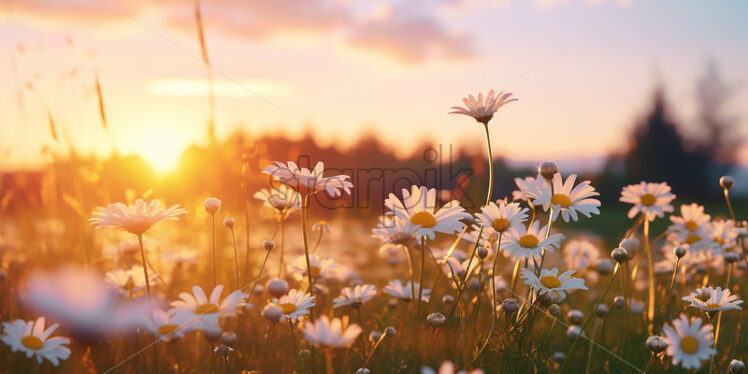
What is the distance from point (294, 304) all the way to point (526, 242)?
3.16ft

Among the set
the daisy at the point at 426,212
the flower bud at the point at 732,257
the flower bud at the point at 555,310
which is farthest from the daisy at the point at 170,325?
the flower bud at the point at 732,257

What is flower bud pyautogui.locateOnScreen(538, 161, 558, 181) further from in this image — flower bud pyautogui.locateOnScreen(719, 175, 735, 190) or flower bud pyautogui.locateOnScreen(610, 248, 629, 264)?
flower bud pyautogui.locateOnScreen(719, 175, 735, 190)

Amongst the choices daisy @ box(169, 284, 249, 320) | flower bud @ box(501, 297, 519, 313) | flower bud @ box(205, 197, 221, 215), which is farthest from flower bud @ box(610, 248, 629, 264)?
flower bud @ box(205, 197, 221, 215)

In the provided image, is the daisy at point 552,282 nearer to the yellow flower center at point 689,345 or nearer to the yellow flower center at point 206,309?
the yellow flower center at point 689,345

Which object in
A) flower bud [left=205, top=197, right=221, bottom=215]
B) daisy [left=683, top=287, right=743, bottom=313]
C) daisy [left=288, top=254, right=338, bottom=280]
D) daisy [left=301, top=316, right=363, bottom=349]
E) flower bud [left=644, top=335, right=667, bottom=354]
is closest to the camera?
daisy [left=301, top=316, right=363, bottom=349]

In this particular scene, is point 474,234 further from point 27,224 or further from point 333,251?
point 27,224

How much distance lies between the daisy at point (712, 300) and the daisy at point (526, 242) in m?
0.55

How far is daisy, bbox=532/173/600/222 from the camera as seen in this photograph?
82.0 inches

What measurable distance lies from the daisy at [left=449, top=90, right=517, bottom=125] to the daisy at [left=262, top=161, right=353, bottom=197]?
586 mm

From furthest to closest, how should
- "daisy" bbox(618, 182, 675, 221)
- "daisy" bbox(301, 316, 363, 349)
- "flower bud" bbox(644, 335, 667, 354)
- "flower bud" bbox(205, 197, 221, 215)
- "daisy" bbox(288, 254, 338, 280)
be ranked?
"daisy" bbox(618, 182, 675, 221), "daisy" bbox(288, 254, 338, 280), "flower bud" bbox(205, 197, 221, 215), "flower bud" bbox(644, 335, 667, 354), "daisy" bbox(301, 316, 363, 349)

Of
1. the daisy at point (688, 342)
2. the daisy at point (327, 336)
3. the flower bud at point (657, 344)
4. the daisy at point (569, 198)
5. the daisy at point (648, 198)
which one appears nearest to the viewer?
the daisy at point (327, 336)

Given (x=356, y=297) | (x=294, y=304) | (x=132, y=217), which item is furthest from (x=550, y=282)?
(x=132, y=217)

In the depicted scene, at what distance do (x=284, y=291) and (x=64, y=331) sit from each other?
1133 millimetres

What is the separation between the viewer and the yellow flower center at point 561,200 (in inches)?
83.4
